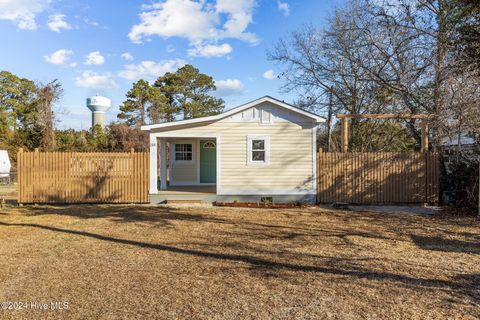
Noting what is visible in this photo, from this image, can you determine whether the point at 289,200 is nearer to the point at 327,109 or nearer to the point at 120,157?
the point at 120,157

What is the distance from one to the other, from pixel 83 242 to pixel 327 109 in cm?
1739

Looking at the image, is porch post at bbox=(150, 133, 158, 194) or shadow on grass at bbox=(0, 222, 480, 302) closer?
shadow on grass at bbox=(0, 222, 480, 302)

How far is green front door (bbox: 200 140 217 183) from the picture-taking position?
1609 centimetres

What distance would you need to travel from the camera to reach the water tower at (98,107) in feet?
175

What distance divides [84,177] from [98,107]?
44.5 meters

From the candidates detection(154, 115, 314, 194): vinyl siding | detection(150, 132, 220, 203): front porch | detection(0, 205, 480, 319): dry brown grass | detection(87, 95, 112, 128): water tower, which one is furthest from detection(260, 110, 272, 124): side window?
detection(87, 95, 112, 128): water tower

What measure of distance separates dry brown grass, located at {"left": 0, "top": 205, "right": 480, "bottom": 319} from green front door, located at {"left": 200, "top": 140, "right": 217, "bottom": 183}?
694cm

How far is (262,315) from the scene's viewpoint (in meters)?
3.61

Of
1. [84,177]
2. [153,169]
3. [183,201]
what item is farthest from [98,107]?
[183,201]

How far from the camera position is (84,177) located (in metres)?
12.8

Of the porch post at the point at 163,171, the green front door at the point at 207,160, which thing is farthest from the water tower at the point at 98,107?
the green front door at the point at 207,160

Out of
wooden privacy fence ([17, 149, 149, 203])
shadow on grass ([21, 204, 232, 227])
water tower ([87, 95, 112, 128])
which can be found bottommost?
shadow on grass ([21, 204, 232, 227])

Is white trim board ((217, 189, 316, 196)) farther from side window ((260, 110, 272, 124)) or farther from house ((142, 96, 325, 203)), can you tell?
side window ((260, 110, 272, 124))

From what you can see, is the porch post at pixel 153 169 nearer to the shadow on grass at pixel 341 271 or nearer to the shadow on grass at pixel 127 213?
the shadow on grass at pixel 127 213
